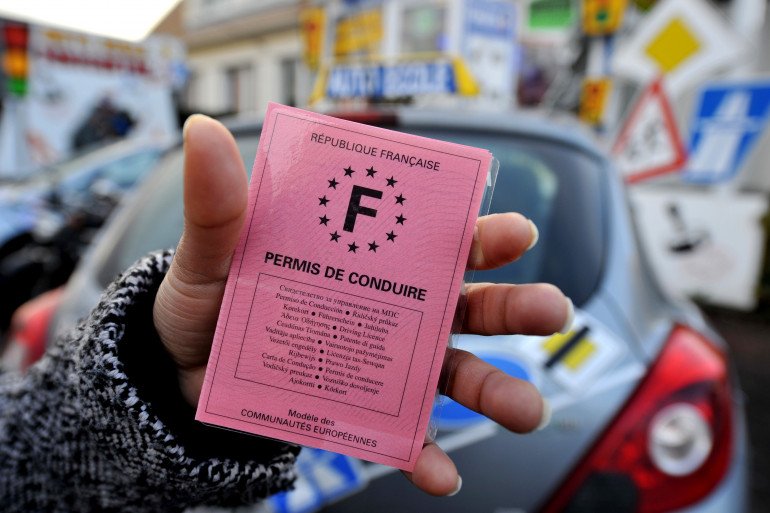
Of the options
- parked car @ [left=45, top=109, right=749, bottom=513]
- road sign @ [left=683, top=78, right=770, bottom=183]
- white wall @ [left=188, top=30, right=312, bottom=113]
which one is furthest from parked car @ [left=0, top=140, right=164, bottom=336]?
white wall @ [left=188, top=30, right=312, bottom=113]

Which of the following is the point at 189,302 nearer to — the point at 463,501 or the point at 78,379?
the point at 78,379

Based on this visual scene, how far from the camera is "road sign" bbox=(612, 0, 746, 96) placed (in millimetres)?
4293

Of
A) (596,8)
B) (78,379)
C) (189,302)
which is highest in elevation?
(596,8)

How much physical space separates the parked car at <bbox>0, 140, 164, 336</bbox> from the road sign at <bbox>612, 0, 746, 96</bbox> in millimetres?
3428

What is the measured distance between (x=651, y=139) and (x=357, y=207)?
342cm

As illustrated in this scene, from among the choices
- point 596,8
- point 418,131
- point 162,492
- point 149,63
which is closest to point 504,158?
point 418,131

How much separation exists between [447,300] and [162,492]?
39cm

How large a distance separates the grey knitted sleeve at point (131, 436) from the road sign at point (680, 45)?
4.23m

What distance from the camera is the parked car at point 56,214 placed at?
3428 mm

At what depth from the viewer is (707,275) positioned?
17.9 ft

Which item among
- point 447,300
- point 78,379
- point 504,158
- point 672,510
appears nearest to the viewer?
point 447,300

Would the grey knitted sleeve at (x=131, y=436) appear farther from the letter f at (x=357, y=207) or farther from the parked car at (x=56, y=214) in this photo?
the parked car at (x=56, y=214)

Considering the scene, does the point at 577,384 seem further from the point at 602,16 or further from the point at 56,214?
the point at 602,16

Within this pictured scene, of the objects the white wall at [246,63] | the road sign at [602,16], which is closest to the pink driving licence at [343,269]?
the road sign at [602,16]
